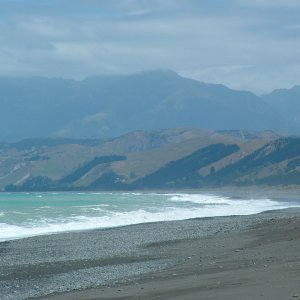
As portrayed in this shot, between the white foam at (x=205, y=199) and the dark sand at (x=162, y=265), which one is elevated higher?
the white foam at (x=205, y=199)

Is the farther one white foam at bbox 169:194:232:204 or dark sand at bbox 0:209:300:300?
white foam at bbox 169:194:232:204

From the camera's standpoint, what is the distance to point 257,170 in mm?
176750

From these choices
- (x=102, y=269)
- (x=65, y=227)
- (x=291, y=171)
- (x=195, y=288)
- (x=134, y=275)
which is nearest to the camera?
(x=195, y=288)

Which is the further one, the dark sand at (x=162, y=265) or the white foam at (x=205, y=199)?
the white foam at (x=205, y=199)

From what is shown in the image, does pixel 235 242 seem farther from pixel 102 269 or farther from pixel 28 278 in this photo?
pixel 28 278

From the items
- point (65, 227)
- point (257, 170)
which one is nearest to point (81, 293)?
point (65, 227)

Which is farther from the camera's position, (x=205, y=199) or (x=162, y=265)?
(x=205, y=199)

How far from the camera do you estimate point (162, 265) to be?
88.5 ft

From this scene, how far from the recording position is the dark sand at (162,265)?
19.6 metres

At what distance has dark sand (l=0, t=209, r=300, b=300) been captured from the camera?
64.3 ft

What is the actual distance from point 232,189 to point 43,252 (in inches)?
5333

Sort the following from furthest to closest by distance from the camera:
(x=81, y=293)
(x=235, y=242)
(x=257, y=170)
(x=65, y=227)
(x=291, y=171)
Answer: (x=257, y=170) → (x=291, y=171) → (x=65, y=227) → (x=235, y=242) → (x=81, y=293)

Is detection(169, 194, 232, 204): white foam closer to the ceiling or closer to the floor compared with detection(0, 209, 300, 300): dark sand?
closer to the ceiling

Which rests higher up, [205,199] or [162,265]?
[205,199]
